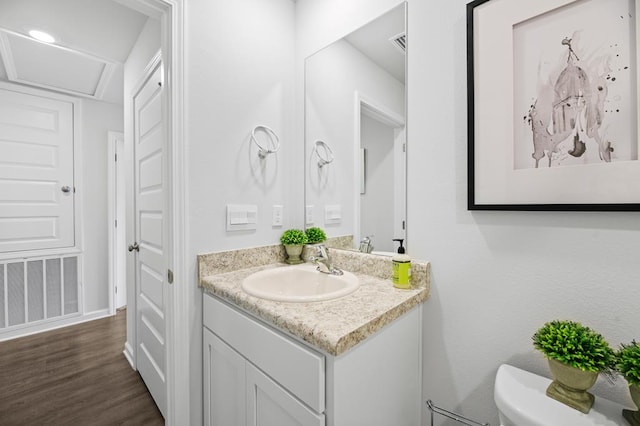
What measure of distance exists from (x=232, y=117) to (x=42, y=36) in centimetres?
173

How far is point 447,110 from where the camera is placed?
106cm

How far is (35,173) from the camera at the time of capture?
105 inches

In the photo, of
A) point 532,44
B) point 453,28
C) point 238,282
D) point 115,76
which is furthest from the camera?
point 115,76

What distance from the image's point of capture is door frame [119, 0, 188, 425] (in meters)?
1.25

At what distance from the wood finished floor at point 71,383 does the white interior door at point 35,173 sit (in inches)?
37.9

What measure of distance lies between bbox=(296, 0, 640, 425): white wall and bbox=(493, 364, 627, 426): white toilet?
0.35 ft

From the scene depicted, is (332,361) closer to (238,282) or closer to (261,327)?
(261,327)

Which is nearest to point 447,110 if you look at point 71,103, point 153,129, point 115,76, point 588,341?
point 588,341

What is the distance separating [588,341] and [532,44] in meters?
0.86

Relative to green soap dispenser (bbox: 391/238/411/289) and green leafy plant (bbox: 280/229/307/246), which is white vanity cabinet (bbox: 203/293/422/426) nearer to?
green soap dispenser (bbox: 391/238/411/289)

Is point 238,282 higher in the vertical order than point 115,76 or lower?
lower

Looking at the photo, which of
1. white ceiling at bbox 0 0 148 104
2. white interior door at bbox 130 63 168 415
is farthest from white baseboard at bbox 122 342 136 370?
white ceiling at bbox 0 0 148 104

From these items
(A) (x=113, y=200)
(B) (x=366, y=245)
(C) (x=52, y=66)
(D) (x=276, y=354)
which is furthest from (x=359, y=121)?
(A) (x=113, y=200)

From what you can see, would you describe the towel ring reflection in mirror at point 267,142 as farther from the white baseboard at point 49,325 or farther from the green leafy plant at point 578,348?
the white baseboard at point 49,325
